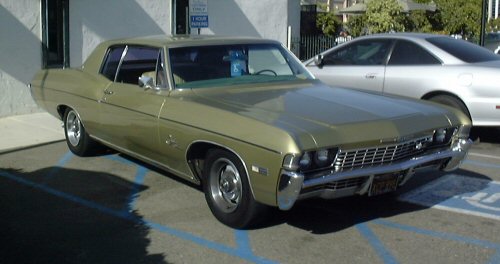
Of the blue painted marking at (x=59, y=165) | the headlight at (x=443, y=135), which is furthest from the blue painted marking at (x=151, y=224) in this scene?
the headlight at (x=443, y=135)

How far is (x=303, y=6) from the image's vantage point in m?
19.7

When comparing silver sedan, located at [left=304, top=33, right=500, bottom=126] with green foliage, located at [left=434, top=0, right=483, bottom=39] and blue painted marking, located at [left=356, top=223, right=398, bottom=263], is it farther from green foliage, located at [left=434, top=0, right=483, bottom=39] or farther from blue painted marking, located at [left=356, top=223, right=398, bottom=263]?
green foliage, located at [left=434, top=0, right=483, bottom=39]

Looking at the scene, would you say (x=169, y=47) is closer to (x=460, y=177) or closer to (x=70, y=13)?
(x=460, y=177)

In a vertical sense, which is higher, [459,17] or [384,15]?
[459,17]

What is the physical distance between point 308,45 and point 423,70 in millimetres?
8973

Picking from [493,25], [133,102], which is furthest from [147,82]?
[493,25]

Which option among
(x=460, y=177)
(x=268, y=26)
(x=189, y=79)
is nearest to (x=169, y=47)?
(x=189, y=79)

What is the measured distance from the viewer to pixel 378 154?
15.8 feet

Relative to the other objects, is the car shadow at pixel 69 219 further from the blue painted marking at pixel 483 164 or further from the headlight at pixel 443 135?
the blue painted marking at pixel 483 164

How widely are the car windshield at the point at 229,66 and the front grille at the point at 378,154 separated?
5.40 feet

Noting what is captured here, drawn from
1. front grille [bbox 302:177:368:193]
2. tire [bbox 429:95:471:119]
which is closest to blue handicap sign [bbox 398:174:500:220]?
front grille [bbox 302:177:368:193]

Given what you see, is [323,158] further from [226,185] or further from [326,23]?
[326,23]

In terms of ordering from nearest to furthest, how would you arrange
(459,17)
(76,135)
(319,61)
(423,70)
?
(76,135) → (423,70) → (319,61) → (459,17)

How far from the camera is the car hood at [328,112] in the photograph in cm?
457
